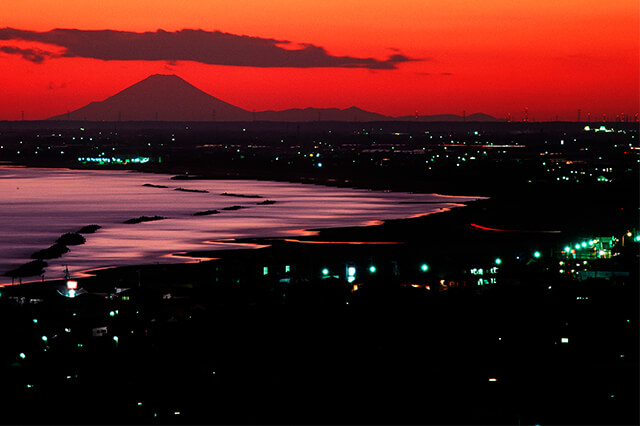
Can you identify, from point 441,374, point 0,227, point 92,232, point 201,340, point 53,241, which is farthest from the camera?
point 0,227

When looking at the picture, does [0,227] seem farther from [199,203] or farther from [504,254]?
[504,254]

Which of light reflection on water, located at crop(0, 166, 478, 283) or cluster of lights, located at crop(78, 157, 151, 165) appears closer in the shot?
light reflection on water, located at crop(0, 166, 478, 283)

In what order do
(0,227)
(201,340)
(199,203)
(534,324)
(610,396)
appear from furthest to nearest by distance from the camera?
(199,203) < (0,227) < (534,324) < (201,340) < (610,396)

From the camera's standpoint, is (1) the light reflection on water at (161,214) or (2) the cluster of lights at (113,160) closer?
(1) the light reflection on water at (161,214)

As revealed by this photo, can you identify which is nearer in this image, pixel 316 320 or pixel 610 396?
pixel 610 396

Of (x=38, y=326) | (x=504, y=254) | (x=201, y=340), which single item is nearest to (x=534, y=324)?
(x=201, y=340)

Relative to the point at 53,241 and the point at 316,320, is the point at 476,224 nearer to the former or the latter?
the point at 53,241

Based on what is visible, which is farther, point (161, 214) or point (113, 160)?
point (113, 160)
